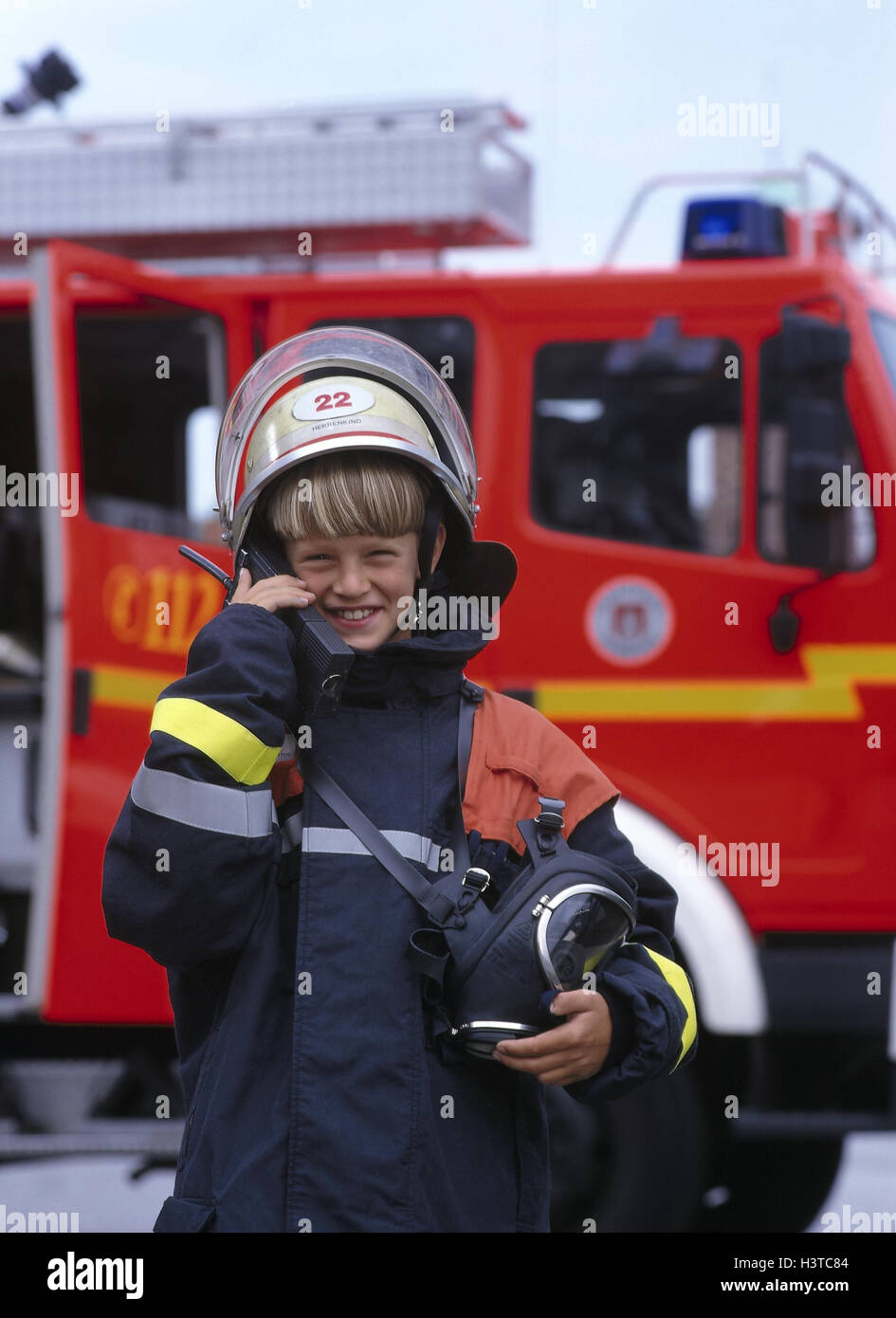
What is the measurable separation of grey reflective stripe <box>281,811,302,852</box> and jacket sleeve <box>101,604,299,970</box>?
1.9 inches

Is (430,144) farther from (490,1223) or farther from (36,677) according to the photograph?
→ (490,1223)

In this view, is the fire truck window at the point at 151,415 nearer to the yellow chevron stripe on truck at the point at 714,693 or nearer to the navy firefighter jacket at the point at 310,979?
the yellow chevron stripe on truck at the point at 714,693

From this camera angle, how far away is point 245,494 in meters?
1.82

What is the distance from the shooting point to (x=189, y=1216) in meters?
1.60

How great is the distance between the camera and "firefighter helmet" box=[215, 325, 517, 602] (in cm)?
179

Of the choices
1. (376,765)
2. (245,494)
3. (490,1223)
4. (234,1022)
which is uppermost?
(245,494)

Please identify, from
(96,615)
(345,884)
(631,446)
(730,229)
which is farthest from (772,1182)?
(345,884)

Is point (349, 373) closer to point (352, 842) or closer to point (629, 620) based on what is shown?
point (352, 842)

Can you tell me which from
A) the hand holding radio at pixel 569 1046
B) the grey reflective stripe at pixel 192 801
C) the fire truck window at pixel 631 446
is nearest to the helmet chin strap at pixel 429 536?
the grey reflective stripe at pixel 192 801

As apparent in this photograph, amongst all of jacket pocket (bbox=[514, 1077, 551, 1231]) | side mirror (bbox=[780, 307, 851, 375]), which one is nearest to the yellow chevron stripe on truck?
side mirror (bbox=[780, 307, 851, 375])

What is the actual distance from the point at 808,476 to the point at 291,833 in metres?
2.57

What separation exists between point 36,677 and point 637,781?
213 cm

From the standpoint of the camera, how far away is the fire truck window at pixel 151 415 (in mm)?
4387

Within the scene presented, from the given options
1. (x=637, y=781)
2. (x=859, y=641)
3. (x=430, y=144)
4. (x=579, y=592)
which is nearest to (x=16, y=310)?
(x=430, y=144)
